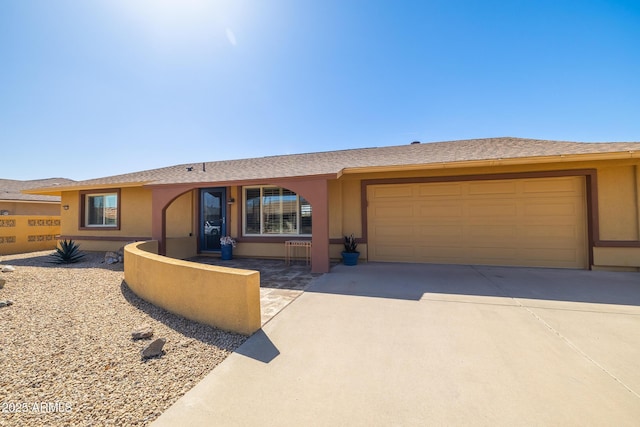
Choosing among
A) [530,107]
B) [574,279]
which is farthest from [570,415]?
[530,107]

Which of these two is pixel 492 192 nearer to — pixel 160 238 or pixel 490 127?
pixel 490 127

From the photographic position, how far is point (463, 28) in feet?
22.6

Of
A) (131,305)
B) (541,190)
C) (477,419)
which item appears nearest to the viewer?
(477,419)

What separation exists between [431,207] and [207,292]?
6.35 metres

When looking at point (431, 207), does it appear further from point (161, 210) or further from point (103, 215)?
point (103, 215)

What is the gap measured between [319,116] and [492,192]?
7069mm

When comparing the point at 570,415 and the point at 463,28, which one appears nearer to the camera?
the point at 570,415

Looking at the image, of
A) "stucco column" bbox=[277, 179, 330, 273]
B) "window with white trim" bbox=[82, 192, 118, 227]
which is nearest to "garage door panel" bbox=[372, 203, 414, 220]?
"stucco column" bbox=[277, 179, 330, 273]

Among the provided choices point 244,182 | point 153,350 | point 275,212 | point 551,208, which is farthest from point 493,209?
point 153,350

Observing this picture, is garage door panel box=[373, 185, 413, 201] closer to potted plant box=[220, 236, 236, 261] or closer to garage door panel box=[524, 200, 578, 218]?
garage door panel box=[524, 200, 578, 218]

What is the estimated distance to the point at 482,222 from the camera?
270 inches

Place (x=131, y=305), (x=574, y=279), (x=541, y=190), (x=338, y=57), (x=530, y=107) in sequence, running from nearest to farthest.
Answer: (x=131, y=305) → (x=574, y=279) → (x=541, y=190) → (x=338, y=57) → (x=530, y=107)

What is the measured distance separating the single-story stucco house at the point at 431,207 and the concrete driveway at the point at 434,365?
2.24 meters

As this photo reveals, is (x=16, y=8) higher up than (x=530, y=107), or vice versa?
(x=16, y=8)
